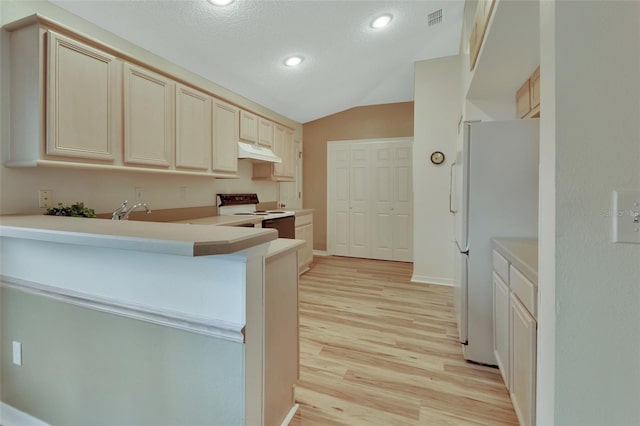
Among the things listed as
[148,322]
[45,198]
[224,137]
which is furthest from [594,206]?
[224,137]

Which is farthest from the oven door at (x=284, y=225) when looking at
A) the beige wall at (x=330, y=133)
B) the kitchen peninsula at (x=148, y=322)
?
the kitchen peninsula at (x=148, y=322)

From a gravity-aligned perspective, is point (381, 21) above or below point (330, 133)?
above

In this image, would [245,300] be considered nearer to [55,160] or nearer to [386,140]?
[55,160]

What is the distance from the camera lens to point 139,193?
259 cm

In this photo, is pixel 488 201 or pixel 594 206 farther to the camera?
pixel 488 201

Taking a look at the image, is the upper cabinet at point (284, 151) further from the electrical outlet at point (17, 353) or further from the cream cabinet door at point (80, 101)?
the electrical outlet at point (17, 353)

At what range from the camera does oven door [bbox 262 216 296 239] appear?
3563 millimetres

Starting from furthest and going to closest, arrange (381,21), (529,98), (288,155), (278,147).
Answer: (288,155) < (278,147) < (381,21) < (529,98)

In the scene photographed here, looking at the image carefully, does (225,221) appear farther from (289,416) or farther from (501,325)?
(501,325)

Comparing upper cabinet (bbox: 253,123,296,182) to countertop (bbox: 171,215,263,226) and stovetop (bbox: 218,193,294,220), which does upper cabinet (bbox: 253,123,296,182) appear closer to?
stovetop (bbox: 218,193,294,220)

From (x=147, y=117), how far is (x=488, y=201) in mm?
2541

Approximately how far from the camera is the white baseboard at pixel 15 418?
58.2 inches

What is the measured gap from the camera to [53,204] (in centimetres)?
198

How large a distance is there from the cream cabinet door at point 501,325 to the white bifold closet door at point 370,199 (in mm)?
3197
